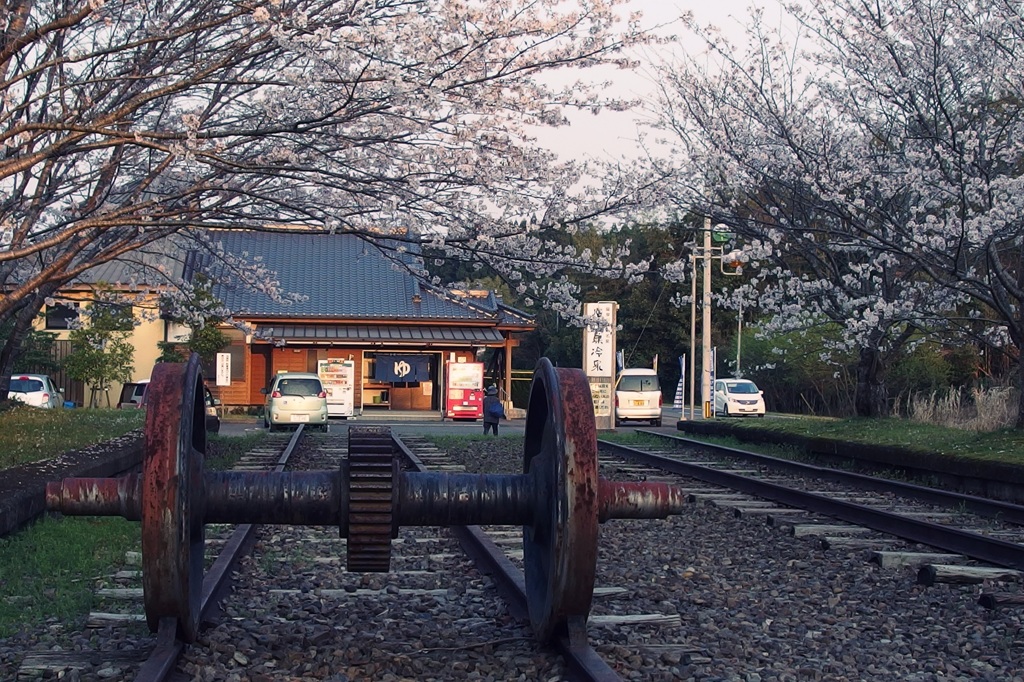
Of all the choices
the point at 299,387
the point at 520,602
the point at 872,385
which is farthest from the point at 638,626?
the point at 299,387

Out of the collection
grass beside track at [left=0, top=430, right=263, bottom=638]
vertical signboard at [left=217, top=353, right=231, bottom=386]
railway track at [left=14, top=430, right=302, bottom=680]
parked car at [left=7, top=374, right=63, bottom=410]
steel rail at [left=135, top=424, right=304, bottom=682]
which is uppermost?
vertical signboard at [left=217, top=353, right=231, bottom=386]

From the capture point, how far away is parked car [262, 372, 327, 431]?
28.3 m

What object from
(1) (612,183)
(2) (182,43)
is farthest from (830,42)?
(2) (182,43)

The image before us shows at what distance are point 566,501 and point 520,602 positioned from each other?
1.53 m

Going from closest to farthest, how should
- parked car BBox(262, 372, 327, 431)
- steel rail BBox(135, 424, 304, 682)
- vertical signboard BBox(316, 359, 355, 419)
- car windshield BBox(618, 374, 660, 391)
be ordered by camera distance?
steel rail BBox(135, 424, 304, 682)
parked car BBox(262, 372, 327, 431)
vertical signboard BBox(316, 359, 355, 419)
car windshield BBox(618, 374, 660, 391)

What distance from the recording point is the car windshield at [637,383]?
3772 centimetres

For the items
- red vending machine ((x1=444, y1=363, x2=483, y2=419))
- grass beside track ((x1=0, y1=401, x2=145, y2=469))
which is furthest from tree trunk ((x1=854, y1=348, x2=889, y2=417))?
red vending machine ((x1=444, y1=363, x2=483, y2=419))

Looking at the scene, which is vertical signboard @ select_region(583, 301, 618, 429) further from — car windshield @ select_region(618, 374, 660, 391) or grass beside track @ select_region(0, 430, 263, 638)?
grass beside track @ select_region(0, 430, 263, 638)

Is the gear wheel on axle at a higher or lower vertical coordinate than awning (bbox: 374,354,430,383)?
lower

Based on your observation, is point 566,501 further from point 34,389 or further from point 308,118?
point 34,389

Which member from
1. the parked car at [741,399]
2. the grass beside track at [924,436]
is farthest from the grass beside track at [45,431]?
the parked car at [741,399]

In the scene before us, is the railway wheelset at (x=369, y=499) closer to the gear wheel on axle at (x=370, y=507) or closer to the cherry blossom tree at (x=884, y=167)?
the gear wheel on axle at (x=370, y=507)

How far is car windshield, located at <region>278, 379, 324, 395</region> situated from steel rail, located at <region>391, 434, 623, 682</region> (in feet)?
66.1

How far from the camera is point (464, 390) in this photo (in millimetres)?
36656
